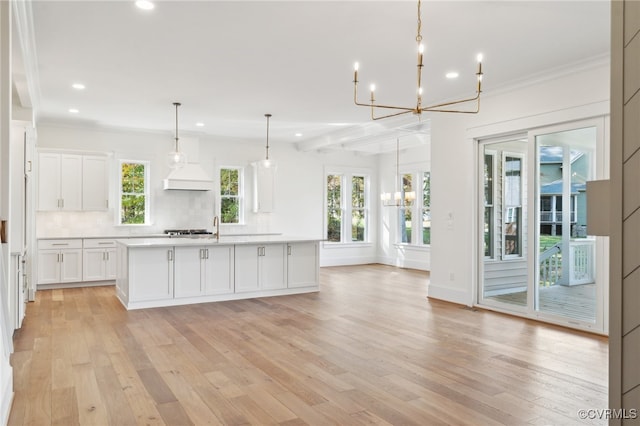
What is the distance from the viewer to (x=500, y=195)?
612 cm

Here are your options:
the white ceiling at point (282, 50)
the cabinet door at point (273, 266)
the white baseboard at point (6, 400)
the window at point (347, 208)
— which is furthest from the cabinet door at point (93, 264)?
the white baseboard at point (6, 400)

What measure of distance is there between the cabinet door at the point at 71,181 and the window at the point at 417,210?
6519 millimetres

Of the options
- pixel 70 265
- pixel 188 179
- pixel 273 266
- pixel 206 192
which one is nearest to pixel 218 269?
pixel 273 266

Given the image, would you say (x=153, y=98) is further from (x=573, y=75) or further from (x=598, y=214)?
(x=598, y=214)

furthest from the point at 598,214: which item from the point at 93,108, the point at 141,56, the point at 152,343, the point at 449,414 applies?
the point at 93,108

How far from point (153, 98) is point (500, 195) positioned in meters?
4.95

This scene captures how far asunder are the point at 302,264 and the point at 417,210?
4407 mm

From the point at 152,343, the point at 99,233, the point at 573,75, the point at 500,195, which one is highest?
the point at 573,75

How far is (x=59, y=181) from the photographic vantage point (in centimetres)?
793

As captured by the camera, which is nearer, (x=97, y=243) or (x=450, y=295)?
(x=450, y=295)

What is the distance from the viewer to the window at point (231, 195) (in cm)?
984

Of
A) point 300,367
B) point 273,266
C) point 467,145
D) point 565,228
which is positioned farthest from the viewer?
point 273,266

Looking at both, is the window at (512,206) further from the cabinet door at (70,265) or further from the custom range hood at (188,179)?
the cabinet door at (70,265)

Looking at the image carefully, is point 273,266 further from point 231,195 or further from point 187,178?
point 231,195
